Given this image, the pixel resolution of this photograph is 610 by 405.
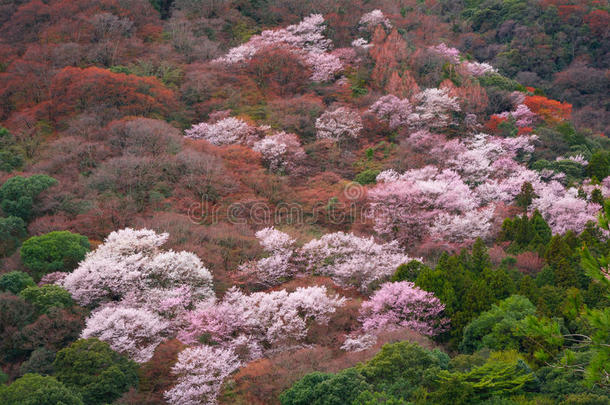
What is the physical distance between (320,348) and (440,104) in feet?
91.6

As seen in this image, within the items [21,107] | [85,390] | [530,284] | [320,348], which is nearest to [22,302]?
[85,390]

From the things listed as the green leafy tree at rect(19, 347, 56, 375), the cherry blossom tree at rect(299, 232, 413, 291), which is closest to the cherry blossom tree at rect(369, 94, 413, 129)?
the cherry blossom tree at rect(299, 232, 413, 291)

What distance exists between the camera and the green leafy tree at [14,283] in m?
26.8

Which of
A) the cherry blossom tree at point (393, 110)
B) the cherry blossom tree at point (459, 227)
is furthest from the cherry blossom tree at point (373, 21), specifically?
the cherry blossom tree at point (459, 227)

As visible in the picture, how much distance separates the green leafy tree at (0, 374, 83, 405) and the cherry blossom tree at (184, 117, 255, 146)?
83.7 feet

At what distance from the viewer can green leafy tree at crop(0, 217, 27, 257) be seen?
31.8m

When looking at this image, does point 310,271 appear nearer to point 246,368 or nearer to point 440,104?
point 246,368

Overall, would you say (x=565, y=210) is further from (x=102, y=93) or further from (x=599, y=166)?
(x=102, y=93)

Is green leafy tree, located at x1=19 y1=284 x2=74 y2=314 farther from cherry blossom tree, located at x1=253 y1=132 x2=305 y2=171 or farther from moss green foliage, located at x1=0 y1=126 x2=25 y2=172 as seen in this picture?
cherry blossom tree, located at x1=253 y1=132 x2=305 y2=171

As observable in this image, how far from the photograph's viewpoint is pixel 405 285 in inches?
1040

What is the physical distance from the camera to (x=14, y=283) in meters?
26.9

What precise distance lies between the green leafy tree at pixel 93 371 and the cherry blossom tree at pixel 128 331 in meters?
0.83

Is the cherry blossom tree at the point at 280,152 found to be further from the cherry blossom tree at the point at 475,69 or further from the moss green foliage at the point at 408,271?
the cherry blossom tree at the point at 475,69

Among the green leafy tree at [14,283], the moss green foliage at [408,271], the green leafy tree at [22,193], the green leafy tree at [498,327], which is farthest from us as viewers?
the green leafy tree at [22,193]
